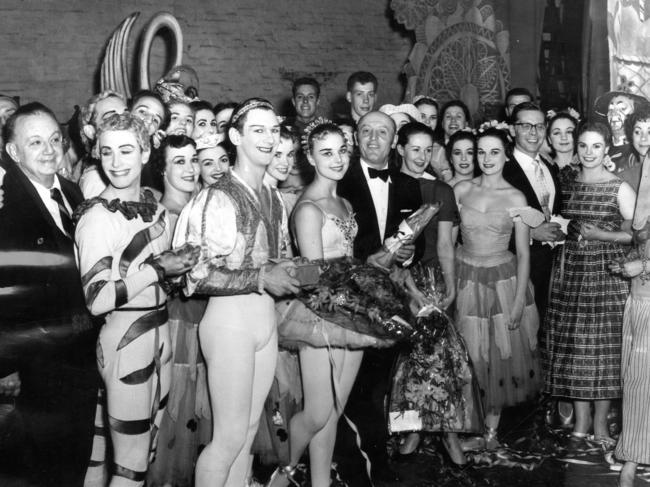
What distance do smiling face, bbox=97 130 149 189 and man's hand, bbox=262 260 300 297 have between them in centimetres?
76

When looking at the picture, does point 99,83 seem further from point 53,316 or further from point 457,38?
point 53,316

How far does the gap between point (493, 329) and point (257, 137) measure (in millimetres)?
2446

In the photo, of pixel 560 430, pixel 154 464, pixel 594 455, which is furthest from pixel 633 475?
pixel 154 464

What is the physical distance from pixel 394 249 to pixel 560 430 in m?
2.17

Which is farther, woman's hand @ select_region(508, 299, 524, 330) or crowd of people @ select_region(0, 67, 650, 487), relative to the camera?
woman's hand @ select_region(508, 299, 524, 330)

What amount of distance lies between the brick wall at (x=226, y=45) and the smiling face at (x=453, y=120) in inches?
144

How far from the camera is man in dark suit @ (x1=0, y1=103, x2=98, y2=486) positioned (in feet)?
13.4

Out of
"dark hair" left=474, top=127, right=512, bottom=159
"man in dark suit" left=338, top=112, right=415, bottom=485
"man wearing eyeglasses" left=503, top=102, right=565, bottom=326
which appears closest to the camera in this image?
"man in dark suit" left=338, top=112, right=415, bottom=485

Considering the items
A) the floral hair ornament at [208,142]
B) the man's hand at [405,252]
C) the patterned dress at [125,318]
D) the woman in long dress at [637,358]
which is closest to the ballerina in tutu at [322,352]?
the man's hand at [405,252]

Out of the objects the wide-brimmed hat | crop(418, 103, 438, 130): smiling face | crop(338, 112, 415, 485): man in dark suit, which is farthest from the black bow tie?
crop(418, 103, 438, 130): smiling face

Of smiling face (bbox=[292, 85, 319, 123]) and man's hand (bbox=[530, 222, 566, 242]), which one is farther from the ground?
smiling face (bbox=[292, 85, 319, 123])

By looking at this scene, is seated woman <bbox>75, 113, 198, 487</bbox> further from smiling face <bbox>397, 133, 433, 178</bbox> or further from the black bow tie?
smiling face <bbox>397, 133, 433, 178</bbox>

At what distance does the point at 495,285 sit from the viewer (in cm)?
584

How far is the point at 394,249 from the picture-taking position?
4.75 meters
